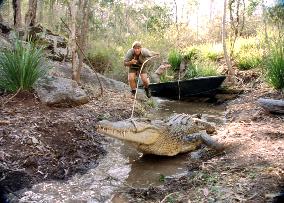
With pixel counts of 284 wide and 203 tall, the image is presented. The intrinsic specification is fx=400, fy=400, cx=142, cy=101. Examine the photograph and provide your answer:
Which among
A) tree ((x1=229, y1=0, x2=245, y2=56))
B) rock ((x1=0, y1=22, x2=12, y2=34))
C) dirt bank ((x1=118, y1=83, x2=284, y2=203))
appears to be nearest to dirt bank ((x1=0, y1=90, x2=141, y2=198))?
dirt bank ((x1=118, y1=83, x2=284, y2=203))

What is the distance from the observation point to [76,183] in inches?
154

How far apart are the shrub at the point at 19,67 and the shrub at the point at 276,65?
13.1 ft

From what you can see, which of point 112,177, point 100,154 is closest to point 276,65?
point 100,154

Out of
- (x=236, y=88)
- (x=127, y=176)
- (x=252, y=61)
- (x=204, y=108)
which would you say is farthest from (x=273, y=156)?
(x=252, y=61)

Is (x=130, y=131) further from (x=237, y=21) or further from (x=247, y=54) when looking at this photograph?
(x=237, y=21)

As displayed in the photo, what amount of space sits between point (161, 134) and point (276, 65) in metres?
3.24

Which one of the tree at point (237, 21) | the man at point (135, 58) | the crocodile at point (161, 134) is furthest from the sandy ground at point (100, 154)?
the tree at point (237, 21)

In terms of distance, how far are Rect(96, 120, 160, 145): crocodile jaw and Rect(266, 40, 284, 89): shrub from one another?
322 centimetres

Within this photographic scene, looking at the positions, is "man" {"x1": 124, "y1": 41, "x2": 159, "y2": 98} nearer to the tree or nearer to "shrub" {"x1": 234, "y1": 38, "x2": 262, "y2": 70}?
"shrub" {"x1": 234, "y1": 38, "x2": 262, "y2": 70}

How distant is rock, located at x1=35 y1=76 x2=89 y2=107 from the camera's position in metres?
5.69

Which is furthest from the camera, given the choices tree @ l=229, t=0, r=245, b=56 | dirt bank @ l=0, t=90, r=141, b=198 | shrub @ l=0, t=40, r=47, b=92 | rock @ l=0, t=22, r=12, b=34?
tree @ l=229, t=0, r=245, b=56

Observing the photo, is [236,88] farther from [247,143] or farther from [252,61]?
[247,143]

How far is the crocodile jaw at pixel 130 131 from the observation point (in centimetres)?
429

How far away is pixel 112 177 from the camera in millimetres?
4105
